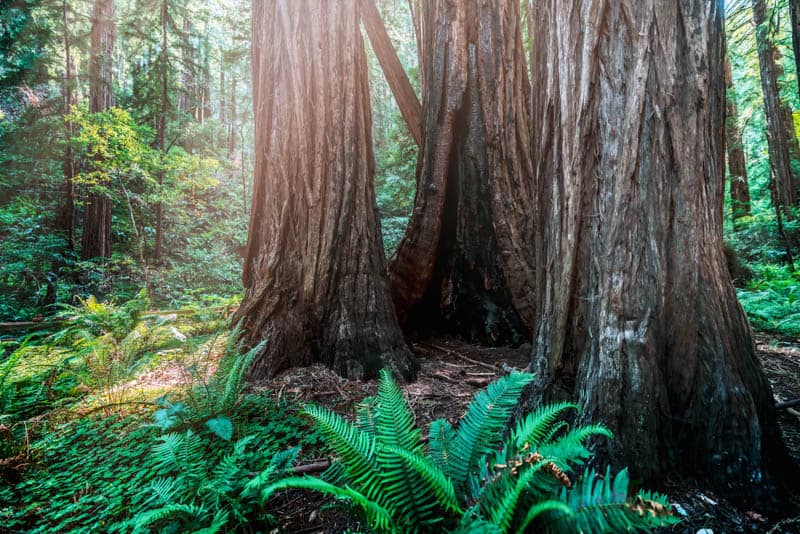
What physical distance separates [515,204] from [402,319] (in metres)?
1.57

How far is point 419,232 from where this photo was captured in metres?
3.91

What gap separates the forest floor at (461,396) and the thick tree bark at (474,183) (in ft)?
1.51

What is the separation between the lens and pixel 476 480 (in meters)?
1.37

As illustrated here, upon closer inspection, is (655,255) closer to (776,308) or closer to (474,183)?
(474,183)

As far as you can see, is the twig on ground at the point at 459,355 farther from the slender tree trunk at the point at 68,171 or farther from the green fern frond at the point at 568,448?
the slender tree trunk at the point at 68,171

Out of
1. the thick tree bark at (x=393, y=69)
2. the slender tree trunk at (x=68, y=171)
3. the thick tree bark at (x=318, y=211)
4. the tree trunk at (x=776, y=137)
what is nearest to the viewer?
the thick tree bark at (x=318, y=211)

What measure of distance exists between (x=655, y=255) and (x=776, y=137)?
39.6 ft

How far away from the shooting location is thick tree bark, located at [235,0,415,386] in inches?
115

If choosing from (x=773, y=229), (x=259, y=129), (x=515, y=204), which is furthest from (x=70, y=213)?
(x=773, y=229)

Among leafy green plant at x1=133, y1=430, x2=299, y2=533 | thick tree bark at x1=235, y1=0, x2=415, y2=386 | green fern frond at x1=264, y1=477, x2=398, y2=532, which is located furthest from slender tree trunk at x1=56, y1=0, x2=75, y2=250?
green fern frond at x1=264, y1=477, x2=398, y2=532

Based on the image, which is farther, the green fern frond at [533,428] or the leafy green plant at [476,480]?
the green fern frond at [533,428]

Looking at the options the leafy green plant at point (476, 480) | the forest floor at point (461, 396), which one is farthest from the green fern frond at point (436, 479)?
the forest floor at point (461, 396)

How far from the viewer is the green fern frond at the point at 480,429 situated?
145 centimetres

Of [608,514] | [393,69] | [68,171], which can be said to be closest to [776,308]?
[608,514]
